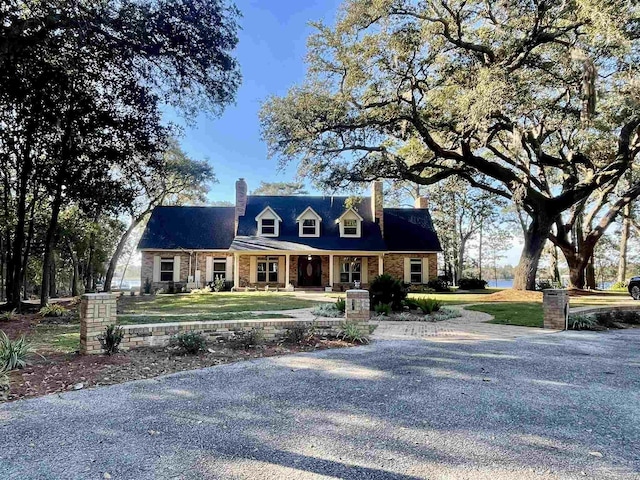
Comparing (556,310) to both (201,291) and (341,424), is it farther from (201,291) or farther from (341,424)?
(201,291)

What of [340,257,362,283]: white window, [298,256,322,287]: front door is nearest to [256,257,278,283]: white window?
[298,256,322,287]: front door

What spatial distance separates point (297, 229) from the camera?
23.5 meters

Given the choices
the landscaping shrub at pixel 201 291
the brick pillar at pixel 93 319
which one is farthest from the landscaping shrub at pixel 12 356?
the landscaping shrub at pixel 201 291

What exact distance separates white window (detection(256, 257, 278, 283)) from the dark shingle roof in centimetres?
115

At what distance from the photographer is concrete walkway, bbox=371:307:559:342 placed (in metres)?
7.18

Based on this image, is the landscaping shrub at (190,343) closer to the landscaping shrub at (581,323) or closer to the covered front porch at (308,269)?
the landscaping shrub at (581,323)

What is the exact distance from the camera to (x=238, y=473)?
250cm

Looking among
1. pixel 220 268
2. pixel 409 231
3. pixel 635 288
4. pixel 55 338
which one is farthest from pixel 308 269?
pixel 55 338

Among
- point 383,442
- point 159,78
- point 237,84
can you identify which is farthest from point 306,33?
point 383,442

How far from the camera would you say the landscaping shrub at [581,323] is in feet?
27.6

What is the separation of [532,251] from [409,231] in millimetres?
8861

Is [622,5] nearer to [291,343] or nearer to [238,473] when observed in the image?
[291,343]

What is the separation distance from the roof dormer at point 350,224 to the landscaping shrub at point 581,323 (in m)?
15.0

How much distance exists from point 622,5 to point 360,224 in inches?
621
